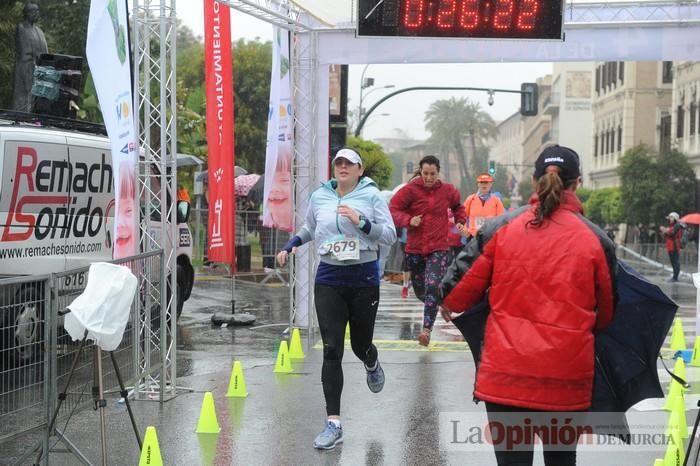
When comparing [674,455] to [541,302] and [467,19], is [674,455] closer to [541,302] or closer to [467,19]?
[541,302]

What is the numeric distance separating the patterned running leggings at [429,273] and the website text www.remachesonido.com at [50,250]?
11.2 ft

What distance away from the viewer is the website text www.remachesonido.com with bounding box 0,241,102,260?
32.4 ft

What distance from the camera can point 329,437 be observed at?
22.5 feet

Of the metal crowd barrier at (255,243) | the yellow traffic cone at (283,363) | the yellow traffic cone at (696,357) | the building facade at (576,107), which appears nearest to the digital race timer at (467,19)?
the yellow traffic cone at (283,363)

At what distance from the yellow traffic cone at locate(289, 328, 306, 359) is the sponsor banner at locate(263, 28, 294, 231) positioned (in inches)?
66.0

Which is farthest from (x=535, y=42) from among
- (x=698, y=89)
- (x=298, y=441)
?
(x=698, y=89)

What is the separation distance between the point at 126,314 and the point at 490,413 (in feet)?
7.73

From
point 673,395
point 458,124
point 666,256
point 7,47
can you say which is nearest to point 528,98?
point 666,256

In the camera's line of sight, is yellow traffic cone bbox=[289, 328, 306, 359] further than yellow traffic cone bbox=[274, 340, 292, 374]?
→ Yes

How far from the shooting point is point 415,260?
1084 centimetres

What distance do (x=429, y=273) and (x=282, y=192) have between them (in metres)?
2.30

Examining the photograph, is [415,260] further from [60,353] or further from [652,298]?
[652,298]

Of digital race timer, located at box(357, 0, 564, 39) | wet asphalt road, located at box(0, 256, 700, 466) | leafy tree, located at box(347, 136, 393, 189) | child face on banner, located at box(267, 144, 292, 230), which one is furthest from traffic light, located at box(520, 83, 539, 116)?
digital race timer, located at box(357, 0, 564, 39)

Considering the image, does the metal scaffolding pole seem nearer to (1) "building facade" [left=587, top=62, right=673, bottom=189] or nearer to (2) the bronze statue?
(2) the bronze statue
